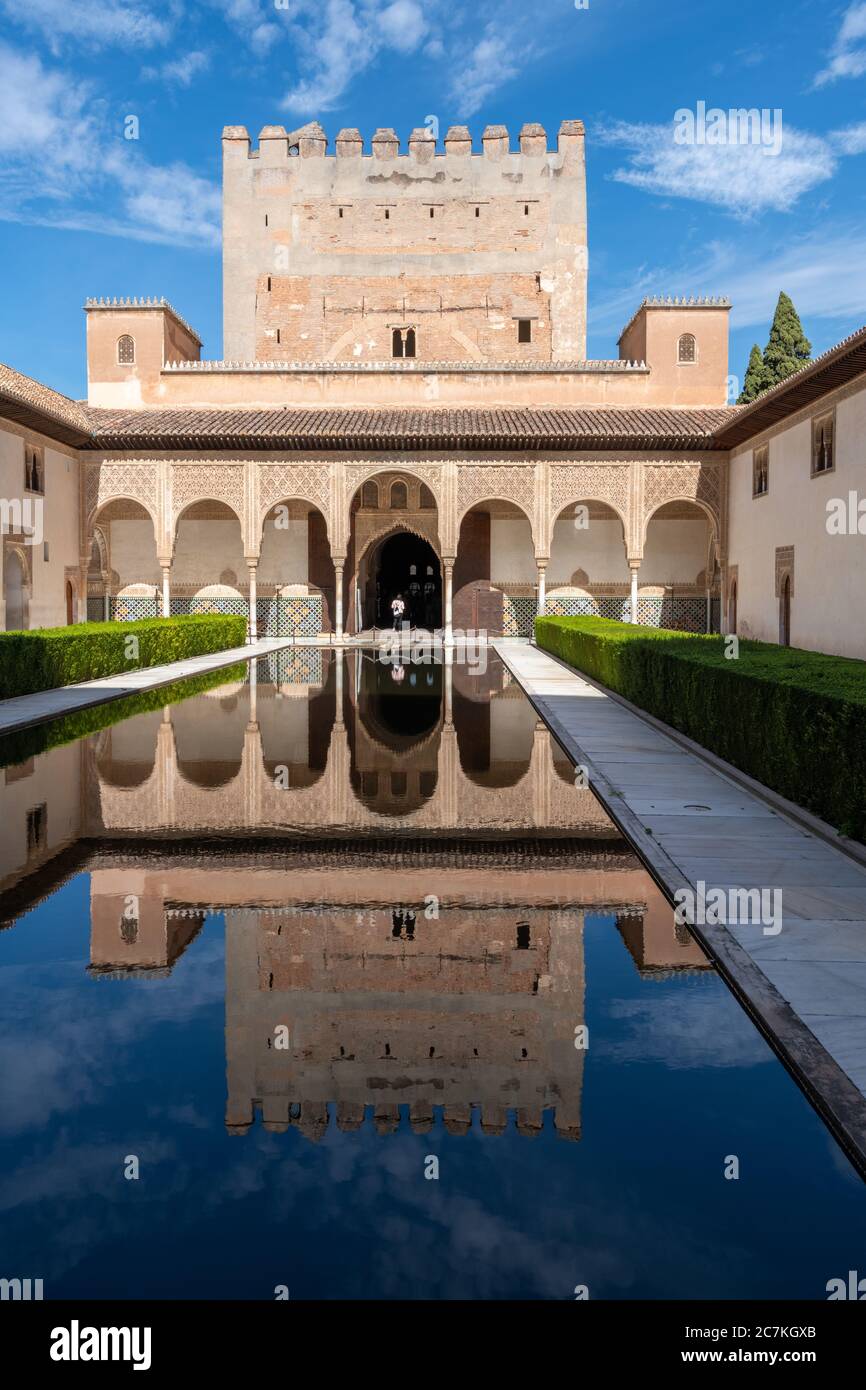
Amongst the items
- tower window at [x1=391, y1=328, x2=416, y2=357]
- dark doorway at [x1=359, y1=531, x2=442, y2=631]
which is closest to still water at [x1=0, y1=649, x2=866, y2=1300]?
dark doorway at [x1=359, y1=531, x2=442, y2=631]

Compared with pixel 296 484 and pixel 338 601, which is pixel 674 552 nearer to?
pixel 338 601

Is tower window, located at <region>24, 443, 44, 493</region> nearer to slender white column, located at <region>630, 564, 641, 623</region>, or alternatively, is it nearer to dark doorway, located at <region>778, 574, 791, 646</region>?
slender white column, located at <region>630, 564, 641, 623</region>

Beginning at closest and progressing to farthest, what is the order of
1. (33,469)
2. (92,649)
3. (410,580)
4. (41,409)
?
(92,649) < (41,409) < (33,469) < (410,580)

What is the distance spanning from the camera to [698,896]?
15.3ft

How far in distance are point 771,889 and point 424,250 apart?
30216mm

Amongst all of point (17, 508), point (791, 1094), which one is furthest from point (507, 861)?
point (17, 508)

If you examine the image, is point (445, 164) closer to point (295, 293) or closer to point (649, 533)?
point (295, 293)

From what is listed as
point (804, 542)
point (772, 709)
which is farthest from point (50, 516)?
point (772, 709)

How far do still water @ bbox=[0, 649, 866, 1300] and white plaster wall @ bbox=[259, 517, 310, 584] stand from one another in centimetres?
2134

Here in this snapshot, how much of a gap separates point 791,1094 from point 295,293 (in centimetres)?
3210

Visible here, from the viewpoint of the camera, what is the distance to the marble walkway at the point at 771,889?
10.3ft

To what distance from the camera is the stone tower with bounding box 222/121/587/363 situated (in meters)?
31.8

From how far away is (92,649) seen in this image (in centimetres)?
1595

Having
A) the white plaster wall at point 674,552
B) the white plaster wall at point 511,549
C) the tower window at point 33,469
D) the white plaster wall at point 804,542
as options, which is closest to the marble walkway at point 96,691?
the tower window at point 33,469
